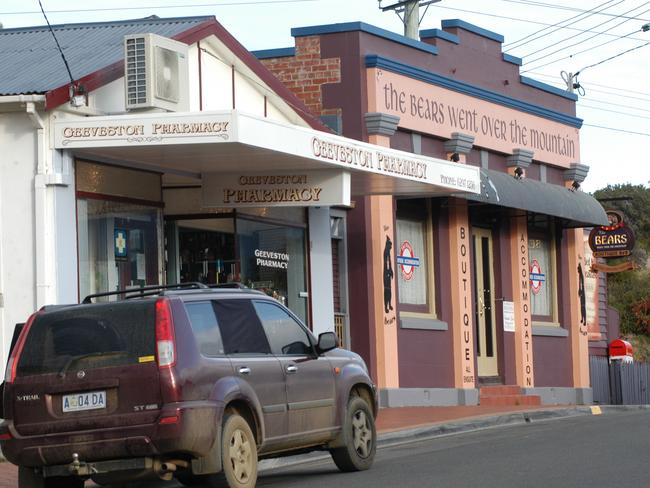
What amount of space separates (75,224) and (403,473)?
560 cm

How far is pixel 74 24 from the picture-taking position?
19.5 meters

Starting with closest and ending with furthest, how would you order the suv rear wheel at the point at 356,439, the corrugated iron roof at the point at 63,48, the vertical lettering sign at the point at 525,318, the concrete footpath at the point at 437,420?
the suv rear wheel at the point at 356,439
the concrete footpath at the point at 437,420
the corrugated iron roof at the point at 63,48
the vertical lettering sign at the point at 525,318

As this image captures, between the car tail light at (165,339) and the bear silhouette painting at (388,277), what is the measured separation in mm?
12105

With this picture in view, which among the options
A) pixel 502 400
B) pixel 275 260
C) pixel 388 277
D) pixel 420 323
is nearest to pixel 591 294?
pixel 502 400

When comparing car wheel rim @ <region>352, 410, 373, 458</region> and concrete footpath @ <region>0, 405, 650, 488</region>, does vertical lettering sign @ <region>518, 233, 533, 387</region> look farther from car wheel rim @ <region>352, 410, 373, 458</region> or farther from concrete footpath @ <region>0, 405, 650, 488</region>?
car wheel rim @ <region>352, 410, 373, 458</region>

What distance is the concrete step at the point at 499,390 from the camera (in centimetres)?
2553

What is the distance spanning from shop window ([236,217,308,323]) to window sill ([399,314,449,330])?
93.8 inches

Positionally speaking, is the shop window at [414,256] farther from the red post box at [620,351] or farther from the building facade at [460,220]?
the red post box at [620,351]

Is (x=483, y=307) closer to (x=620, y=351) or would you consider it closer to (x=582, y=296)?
(x=582, y=296)

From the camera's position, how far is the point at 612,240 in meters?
30.6

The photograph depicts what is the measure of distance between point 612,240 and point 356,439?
729 inches

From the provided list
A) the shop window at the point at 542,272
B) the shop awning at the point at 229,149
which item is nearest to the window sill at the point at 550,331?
the shop window at the point at 542,272

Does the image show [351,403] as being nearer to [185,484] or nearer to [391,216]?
[185,484]

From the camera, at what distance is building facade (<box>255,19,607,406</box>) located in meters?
22.6
